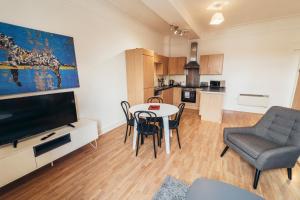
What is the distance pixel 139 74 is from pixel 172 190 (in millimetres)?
2751

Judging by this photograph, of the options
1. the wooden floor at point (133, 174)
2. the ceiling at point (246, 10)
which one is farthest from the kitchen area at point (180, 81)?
the wooden floor at point (133, 174)

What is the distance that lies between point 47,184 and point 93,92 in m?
1.75

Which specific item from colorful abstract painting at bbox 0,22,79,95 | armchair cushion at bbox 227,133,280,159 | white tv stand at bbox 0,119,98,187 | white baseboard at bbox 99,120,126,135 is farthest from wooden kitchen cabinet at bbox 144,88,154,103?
armchair cushion at bbox 227,133,280,159

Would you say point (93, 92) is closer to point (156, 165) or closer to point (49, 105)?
point (49, 105)

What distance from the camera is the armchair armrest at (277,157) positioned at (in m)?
1.64

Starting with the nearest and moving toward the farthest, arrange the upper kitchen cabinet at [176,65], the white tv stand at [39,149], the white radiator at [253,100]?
the white tv stand at [39,149] → the white radiator at [253,100] → the upper kitchen cabinet at [176,65]

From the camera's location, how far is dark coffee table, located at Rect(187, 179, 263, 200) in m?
1.17

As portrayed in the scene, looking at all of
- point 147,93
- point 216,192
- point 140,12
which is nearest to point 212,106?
point 147,93

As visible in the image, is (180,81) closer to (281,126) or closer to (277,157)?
(281,126)

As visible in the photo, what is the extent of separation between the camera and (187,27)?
3.89 meters

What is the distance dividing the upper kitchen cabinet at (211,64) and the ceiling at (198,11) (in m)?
1.07

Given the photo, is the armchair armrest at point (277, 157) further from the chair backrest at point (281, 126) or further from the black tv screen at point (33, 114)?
the black tv screen at point (33, 114)

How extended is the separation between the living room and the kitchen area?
40 millimetres

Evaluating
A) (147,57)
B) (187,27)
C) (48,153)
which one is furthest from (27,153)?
(187,27)
